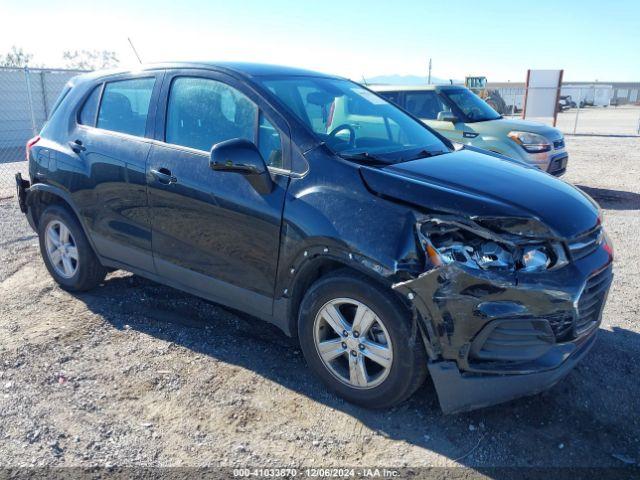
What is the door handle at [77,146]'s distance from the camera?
4.39 m

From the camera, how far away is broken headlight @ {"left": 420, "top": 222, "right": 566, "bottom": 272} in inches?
108

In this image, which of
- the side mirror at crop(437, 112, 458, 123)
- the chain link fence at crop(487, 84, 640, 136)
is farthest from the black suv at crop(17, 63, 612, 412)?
the chain link fence at crop(487, 84, 640, 136)

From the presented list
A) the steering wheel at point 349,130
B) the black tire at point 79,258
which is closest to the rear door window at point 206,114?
the steering wheel at point 349,130

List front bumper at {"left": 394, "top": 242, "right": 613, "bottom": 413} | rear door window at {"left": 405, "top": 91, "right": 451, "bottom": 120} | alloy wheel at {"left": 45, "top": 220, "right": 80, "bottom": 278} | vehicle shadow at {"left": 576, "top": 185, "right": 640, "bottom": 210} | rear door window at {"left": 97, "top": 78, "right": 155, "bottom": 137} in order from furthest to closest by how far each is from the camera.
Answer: rear door window at {"left": 405, "top": 91, "right": 451, "bottom": 120} < vehicle shadow at {"left": 576, "top": 185, "right": 640, "bottom": 210} < alloy wheel at {"left": 45, "top": 220, "right": 80, "bottom": 278} < rear door window at {"left": 97, "top": 78, "right": 155, "bottom": 137} < front bumper at {"left": 394, "top": 242, "right": 613, "bottom": 413}

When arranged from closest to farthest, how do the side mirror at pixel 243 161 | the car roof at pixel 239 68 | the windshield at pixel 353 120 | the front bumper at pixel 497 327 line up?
the front bumper at pixel 497 327 < the side mirror at pixel 243 161 < the windshield at pixel 353 120 < the car roof at pixel 239 68

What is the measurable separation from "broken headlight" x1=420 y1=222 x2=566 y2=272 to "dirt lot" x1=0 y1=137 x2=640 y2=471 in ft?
3.18

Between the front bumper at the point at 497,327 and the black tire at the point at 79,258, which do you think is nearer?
the front bumper at the point at 497,327

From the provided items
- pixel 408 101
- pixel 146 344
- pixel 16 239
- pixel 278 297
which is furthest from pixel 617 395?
pixel 408 101

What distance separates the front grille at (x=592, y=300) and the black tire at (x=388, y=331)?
32.9 inches

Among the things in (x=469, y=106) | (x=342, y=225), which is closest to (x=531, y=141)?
(x=469, y=106)

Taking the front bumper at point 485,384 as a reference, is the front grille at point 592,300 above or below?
above

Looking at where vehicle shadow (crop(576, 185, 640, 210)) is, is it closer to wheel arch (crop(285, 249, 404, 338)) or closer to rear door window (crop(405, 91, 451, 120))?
rear door window (crop(405, 91, 451, 120))

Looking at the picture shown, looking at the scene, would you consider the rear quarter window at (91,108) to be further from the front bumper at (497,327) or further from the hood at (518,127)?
the hood at (518,127)

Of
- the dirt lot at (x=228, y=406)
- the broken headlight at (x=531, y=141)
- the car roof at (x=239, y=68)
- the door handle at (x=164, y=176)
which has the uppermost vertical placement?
the car roof at (x=239, y=68)
